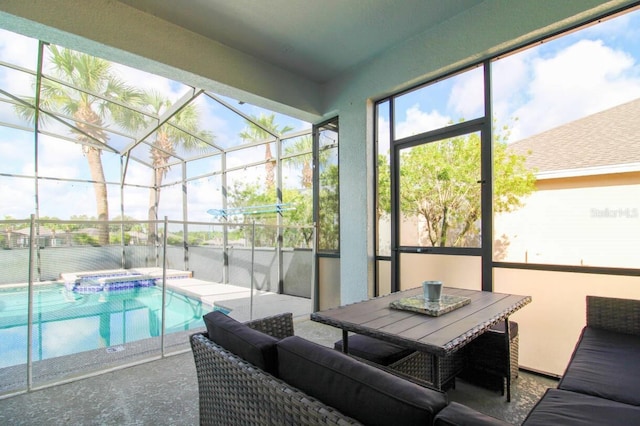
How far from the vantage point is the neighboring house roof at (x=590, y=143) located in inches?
92.1

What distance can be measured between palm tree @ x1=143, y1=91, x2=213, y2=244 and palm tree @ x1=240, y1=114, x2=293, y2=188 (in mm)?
989

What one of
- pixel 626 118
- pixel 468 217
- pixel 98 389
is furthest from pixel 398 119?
pixel 98 389

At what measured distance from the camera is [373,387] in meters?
0.90

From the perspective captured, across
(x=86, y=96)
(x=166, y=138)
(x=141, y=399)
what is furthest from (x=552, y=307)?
(x=166, y=138)

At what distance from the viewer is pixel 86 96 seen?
5.50 meters

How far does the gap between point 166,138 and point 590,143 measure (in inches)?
299

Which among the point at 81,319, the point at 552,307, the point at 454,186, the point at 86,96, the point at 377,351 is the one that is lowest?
the point at 81,319

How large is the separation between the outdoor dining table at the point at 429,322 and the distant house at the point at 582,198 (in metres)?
0.73

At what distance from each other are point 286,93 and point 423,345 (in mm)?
3496

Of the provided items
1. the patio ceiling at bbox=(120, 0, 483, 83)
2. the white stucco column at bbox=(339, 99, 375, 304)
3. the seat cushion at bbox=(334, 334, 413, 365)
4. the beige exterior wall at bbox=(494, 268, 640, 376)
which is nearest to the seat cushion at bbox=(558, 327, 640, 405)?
the beige exterior wall at bbox=(494, 268, 640, 376)

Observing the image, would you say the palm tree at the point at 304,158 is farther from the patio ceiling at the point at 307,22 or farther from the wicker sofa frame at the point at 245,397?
the wicker sofa frame at the point at 245,397

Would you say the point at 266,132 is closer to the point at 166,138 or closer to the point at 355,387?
the point at 166,138

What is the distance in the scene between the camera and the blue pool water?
373cm

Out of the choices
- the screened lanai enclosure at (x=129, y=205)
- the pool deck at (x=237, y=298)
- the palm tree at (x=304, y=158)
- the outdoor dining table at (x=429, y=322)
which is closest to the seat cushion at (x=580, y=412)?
the outdoor dining table at (x=429, y=322)
